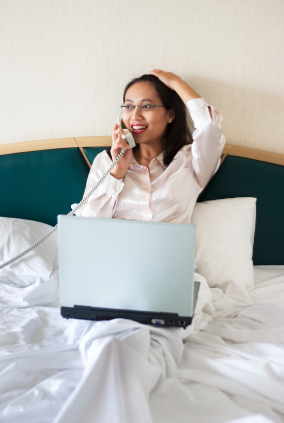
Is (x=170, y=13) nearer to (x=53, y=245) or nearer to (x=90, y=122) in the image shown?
(x=90, y=122)

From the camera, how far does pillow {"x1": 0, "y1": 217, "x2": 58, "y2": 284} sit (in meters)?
1.62

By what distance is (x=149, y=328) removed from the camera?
39.9 inches

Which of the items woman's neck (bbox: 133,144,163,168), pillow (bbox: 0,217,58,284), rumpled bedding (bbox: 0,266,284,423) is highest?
woman's neck (bbox: 133,144,163,168)

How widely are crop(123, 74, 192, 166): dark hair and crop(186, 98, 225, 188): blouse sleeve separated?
5.7 inches

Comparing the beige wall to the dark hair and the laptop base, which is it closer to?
the dark hair

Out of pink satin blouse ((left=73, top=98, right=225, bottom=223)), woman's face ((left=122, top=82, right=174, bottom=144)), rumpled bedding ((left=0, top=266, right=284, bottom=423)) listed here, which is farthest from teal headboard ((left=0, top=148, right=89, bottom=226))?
rumpled bedding ((left=0, top=266, right=284, bottom=423))

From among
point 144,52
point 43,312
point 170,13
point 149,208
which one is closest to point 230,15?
point 170,13

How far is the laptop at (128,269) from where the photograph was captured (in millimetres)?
965

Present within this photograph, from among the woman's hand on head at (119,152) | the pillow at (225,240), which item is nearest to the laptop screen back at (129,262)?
the pillow at (225,240)

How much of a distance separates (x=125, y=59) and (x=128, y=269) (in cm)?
135

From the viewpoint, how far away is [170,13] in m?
1.92

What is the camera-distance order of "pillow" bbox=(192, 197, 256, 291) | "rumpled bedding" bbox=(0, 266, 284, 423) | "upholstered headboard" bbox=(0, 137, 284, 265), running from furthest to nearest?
1. "upholstered headboard" bbox=(0, 137, 284, 265)
2. "pillow" bbox=(192, 197, 256, 291)
3. "rumpled bedding" bbox=(0, 266, 284, 423)

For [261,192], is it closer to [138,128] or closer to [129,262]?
[138,128]

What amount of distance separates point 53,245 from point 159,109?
778 millimetres
